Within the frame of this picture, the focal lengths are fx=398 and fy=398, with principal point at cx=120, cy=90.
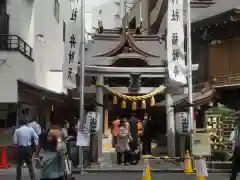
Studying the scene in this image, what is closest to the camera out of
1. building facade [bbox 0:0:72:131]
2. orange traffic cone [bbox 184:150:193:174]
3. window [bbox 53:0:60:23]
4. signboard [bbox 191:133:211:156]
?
signboard [bbox 191:133:211:156]

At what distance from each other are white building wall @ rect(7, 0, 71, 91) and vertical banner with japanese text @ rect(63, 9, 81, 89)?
15.5 ft

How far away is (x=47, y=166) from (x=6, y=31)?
1308 cm

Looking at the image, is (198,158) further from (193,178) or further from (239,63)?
(239,63)

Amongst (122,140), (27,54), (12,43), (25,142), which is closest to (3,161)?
(122,140)

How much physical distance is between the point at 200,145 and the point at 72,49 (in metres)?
6.77

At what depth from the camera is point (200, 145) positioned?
12477 millimetres

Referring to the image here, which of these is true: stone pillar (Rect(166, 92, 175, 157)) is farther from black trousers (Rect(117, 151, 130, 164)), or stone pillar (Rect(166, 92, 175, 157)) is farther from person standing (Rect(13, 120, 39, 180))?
person standing (Rect(13, 120, 39, 180))

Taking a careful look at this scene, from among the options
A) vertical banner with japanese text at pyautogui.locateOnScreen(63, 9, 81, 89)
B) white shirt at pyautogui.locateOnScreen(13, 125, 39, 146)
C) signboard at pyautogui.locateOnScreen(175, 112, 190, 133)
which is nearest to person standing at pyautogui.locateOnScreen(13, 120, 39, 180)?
white shirt at pyautogui.locateOnScreen(13, 125, 39, 146)

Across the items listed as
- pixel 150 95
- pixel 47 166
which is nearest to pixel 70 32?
pixel 150 95

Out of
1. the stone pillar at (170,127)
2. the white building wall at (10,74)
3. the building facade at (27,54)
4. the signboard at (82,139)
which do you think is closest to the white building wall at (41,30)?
the building facade at (27,54)

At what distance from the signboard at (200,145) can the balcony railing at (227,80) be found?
1199cm

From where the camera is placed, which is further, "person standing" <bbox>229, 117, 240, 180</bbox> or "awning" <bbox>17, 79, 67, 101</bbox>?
"awning" <bbox>17, 79, 67, 101</bbox>

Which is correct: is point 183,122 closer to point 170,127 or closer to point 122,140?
point 170,127

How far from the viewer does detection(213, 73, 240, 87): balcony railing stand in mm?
23828
